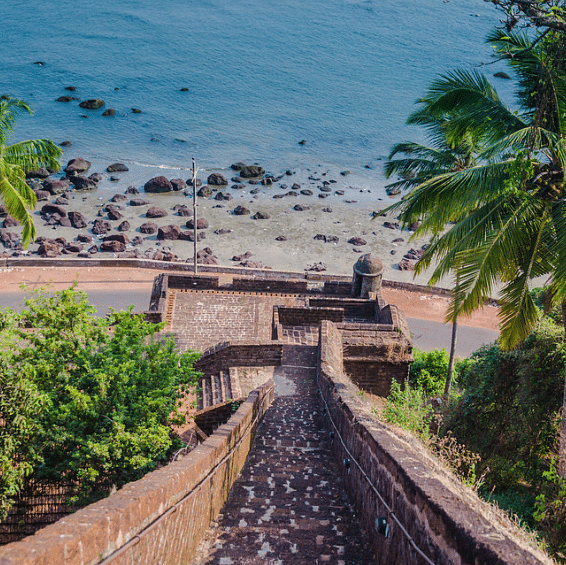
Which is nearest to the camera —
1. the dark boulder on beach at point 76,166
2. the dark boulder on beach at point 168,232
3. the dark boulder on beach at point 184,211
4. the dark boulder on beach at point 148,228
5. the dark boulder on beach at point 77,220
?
the dark boulder on beach at point 168,232

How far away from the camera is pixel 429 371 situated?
24406mm

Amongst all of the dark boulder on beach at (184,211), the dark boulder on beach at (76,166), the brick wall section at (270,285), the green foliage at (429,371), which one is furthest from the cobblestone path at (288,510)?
the dark boulder on beach at (76,166)

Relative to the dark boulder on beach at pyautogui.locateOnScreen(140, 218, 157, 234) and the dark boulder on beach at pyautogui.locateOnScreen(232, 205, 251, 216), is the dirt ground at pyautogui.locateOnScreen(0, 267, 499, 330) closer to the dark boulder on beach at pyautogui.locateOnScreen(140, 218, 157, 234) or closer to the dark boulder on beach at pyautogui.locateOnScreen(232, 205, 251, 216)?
the dark boulder on beach at pyautogui.locateOnScreen(140, 218, 157, 234)

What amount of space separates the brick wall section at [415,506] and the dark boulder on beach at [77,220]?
3522cm

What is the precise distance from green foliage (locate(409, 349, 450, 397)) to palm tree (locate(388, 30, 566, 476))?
44.0ft

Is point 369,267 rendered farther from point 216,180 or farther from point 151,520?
point 216,180

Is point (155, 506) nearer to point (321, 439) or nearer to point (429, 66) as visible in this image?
point (321, 439)

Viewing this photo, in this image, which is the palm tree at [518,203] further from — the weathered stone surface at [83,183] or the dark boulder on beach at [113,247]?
the weathered stone surface at [83,183]

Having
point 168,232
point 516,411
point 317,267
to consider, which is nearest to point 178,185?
point 168,232

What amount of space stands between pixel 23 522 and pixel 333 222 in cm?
3800

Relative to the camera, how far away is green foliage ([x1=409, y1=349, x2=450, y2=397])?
2353 centimetres

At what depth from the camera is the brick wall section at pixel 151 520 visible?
4766 millimetres

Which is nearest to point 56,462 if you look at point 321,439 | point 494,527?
point 321,439

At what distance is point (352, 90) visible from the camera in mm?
79188
